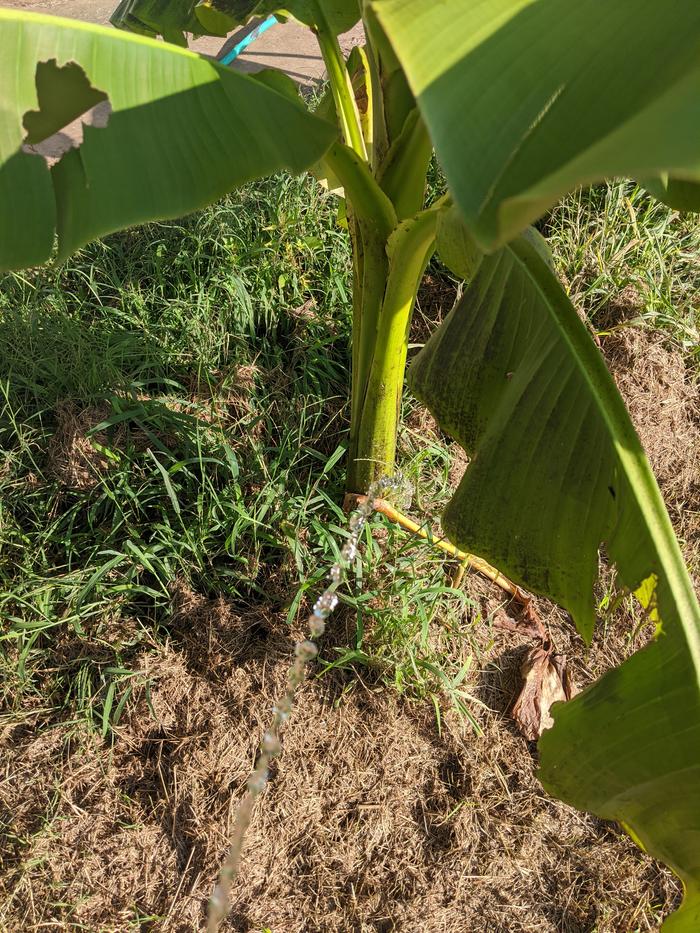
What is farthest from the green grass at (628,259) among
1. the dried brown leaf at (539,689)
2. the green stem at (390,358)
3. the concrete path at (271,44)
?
the concrete path at (271,44)

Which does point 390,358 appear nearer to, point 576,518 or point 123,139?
point 576,518

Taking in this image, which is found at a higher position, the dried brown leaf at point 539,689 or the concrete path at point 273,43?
the concrete path at point 273,43

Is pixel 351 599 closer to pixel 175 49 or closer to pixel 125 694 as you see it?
pixel 125 694

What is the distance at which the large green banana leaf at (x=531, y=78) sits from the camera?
733 millimetres

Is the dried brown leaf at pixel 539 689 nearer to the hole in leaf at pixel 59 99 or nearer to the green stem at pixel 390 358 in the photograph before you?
the green stem at pixel 390 358

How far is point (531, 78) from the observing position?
0.83 meters

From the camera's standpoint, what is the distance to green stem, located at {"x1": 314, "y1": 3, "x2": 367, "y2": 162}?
1.52m

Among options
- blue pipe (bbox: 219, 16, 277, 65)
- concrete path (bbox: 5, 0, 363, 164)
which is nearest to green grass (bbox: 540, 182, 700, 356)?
→ concrete path (bbox: 5, 0, 363, 164)

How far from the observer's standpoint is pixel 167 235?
2469 mm

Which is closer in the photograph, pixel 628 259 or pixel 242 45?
pixel 628 259

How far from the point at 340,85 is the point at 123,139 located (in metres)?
0.60

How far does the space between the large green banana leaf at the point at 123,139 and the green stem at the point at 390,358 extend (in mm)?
269

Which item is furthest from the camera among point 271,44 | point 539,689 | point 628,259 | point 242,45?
point 271,44

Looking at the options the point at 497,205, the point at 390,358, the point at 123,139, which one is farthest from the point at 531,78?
the point at 390,358
